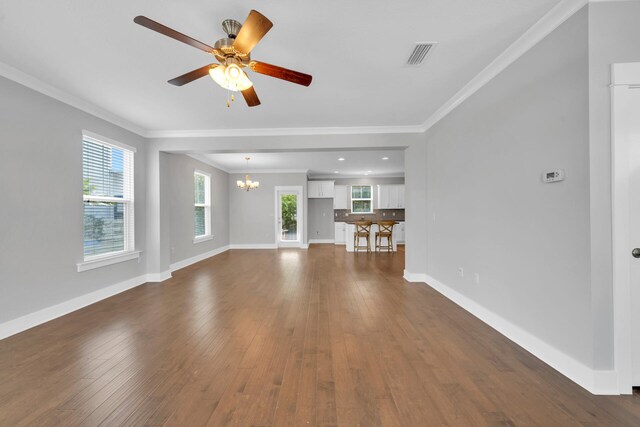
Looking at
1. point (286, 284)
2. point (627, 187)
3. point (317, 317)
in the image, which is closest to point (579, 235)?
point (627, 187)

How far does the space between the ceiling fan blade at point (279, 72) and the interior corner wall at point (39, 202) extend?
2695 mm

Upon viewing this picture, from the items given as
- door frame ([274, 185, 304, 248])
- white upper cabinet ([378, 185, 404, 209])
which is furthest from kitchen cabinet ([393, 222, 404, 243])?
door frame ([274, 185, 304, 248])

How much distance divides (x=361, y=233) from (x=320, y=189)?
8.72 ft

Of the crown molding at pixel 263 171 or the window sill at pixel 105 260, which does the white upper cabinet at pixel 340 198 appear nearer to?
the crown molding at pixel 263 171

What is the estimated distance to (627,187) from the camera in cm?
161

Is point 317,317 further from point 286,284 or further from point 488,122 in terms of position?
point 488,122


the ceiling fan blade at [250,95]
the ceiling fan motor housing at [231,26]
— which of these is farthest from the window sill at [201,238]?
the ceiling fan motor housing at [231,26]

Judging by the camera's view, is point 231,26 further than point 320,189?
No

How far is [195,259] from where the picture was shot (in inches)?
246

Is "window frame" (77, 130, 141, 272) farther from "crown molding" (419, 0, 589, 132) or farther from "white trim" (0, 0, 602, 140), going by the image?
"crown molding" (419, 0, 589, 132)

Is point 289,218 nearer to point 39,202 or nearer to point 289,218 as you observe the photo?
point 289,218

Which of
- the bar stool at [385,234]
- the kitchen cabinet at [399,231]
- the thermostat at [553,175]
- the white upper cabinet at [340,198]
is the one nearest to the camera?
the thermostat at [553,175]

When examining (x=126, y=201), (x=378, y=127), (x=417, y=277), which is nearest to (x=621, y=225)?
(x=417, y=277)

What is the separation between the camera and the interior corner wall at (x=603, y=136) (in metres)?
1.63
